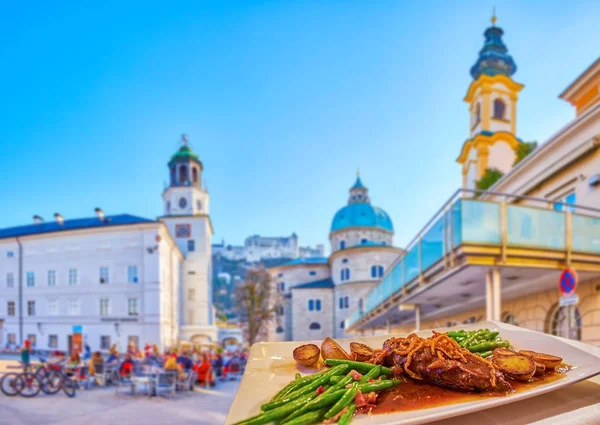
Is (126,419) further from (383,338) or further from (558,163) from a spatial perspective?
(558,163)

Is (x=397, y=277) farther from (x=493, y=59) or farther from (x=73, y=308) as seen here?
(x=73, y=308)

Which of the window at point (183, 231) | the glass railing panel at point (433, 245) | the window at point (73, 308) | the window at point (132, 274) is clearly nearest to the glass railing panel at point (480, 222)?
the glass railing panel at point (433, 245)

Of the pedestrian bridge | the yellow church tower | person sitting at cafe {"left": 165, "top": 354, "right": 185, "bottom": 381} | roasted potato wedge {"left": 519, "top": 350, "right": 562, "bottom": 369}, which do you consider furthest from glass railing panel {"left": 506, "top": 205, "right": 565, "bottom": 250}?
the yellow church tower

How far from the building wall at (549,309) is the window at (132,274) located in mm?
30400

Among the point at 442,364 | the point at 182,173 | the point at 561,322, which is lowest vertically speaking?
the point at 561,322

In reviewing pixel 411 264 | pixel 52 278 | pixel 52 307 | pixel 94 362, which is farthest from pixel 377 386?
pixel 52 307

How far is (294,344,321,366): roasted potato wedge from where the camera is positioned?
6.98 ft

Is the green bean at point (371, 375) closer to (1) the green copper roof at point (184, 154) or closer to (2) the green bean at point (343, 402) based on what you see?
(2) the green bean at point (343, 402)

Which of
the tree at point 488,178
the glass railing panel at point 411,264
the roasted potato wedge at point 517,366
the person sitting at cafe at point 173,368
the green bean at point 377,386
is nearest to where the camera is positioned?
the green bean at point 377,386

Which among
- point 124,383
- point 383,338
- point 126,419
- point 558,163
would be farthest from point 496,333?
point 124,383

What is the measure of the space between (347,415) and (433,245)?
9225 mm

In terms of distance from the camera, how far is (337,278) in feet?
183

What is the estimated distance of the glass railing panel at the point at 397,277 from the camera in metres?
13.8

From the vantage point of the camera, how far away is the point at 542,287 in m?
11.0
